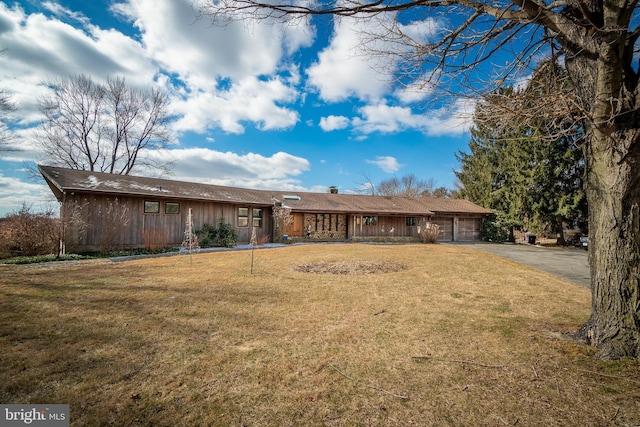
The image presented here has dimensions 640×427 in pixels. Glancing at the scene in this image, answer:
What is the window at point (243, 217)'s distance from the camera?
733 inches

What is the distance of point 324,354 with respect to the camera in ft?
10.9

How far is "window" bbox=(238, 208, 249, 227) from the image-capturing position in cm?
1861

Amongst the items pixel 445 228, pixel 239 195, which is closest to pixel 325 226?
pixel 239 195

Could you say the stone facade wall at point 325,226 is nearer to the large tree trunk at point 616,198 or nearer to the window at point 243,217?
the window at point 243,217

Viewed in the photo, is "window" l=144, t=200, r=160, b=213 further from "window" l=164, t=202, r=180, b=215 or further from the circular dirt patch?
the circular dirt patch

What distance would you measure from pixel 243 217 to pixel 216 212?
6.46ft

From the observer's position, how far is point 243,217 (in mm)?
18812

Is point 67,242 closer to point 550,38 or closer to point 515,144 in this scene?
point 550,38

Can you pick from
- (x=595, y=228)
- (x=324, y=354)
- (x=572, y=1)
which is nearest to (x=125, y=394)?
(x=324, y=354)

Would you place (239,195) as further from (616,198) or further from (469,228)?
(469,228)

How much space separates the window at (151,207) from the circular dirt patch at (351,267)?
9508 millimetres

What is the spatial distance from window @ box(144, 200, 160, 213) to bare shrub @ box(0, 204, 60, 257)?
11.6 feet

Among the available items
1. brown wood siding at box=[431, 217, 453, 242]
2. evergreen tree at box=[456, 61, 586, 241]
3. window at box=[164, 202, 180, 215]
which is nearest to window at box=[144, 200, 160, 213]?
window at box=[164, 202, 180, 215]

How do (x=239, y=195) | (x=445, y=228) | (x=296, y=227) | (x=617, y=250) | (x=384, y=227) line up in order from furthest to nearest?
(x=445, y=228) < (x=384, y=227) < (x=296, y=227) < (x=239, y=195) < (x=617, y=250)
